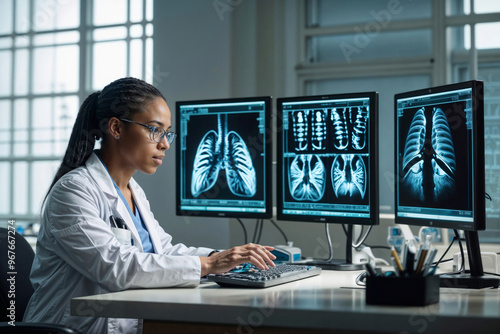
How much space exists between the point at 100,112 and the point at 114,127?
66 millimetres

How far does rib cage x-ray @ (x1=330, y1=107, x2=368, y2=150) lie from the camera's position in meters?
1.94

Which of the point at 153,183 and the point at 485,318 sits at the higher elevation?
the point at 153,183

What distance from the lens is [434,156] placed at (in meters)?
1.67

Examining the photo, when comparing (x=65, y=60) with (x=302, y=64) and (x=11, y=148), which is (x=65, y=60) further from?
(x=302, y=64)

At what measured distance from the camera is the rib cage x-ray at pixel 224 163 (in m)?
2.16

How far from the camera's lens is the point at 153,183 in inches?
149

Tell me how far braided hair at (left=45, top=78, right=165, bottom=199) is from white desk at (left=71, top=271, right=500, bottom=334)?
0.52 metres

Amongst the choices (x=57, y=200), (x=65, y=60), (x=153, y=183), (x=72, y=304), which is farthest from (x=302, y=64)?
(x=72, y=304)

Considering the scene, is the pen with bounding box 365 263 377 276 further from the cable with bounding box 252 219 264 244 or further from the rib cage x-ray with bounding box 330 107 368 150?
the cable with bounding box 252 219 264 244

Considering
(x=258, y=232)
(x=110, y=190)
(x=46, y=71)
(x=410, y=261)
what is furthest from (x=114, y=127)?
(x=46, y=71)

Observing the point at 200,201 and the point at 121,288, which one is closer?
the point at 121,288

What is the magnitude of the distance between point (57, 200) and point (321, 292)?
72 cm
